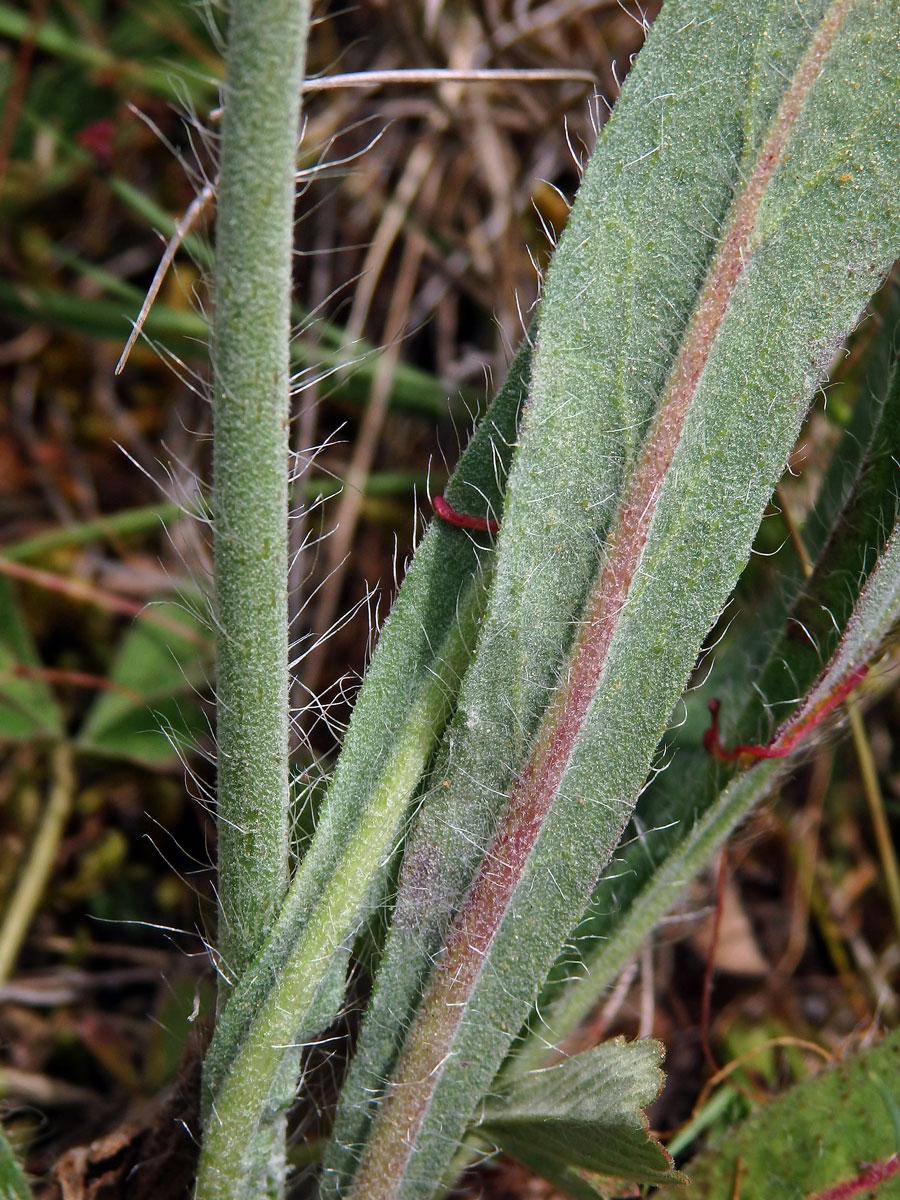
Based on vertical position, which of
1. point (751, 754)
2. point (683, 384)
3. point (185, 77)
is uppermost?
point (185, 77)

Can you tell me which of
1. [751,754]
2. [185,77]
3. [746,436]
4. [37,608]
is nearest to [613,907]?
[751,754]

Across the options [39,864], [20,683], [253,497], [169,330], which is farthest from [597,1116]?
[169,330]

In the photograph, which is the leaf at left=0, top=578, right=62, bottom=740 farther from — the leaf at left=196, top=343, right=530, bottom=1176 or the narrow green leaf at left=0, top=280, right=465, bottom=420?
the leaf at left=196, top=343, right=530, bottom=1176

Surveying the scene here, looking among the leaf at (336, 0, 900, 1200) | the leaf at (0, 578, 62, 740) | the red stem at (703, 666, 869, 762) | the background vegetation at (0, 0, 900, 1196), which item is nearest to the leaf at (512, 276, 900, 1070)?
the red stem at (703, 666, 869, 762)

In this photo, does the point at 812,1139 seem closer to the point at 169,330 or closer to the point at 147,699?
the point at 147,699

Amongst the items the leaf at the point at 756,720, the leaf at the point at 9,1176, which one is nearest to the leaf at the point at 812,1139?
the leaf at the point at 756,720

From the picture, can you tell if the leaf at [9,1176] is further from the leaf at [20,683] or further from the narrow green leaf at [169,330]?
the narrow green leaf at [169,330]

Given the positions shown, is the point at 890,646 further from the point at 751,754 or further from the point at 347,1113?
the point at 347,1113
